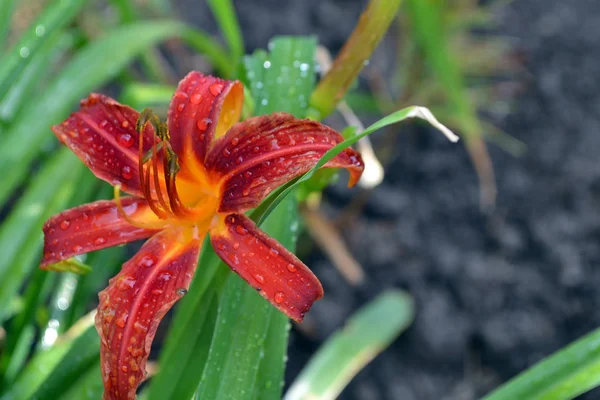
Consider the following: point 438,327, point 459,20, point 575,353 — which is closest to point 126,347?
point 575,353

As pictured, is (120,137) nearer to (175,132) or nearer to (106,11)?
(175,132)

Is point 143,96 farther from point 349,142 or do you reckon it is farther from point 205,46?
point 349,142

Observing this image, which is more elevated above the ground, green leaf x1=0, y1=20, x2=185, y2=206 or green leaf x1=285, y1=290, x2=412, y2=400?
green leaf x1=0, y1=20, x2=185, y2=206

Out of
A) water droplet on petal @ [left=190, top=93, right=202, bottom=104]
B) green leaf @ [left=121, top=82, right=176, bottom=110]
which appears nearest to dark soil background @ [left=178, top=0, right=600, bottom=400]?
green leaf @ [left=121, top=82, right=176, bottom=110]

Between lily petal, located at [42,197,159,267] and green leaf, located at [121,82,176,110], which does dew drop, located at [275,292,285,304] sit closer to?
lily petal, located at [42,197,159,267]

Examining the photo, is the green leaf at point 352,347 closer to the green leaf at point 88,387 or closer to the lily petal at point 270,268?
the green leaf at point 88,387

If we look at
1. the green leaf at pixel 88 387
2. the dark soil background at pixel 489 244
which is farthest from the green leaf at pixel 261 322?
the dark soil background at pixel 489 244
